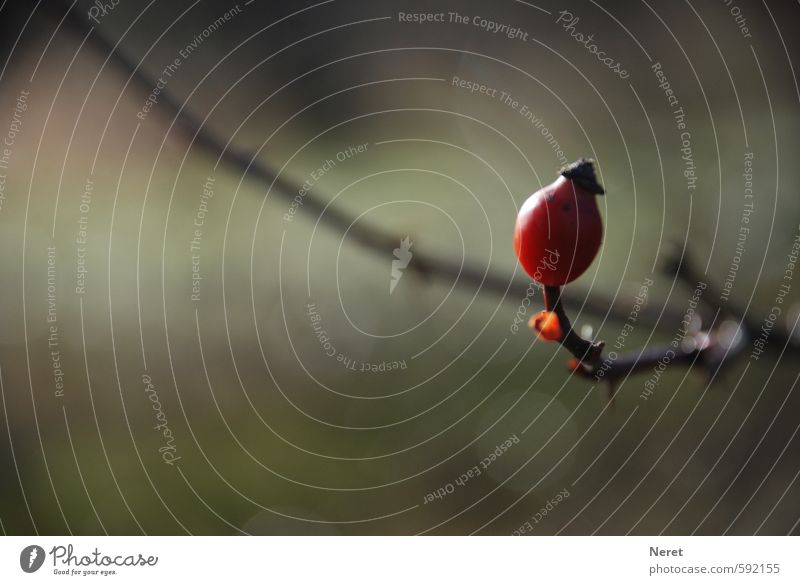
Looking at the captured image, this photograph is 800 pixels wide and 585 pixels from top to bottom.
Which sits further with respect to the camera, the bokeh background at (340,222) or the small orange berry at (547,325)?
the bokeh background at (340,222)

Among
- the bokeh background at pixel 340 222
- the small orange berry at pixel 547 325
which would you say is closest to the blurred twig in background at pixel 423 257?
the bokeh background at pixel 340 222

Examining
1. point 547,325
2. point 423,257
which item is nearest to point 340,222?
point 423,257

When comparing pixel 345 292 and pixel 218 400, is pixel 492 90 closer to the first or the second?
pixel 345 292

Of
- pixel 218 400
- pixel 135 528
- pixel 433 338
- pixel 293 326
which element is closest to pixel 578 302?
pixel 433 338

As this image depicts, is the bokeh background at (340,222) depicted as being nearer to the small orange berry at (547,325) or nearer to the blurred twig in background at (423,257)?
the blurred twig in background at (423,257)

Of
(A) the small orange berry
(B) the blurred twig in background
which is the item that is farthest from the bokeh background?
(A) the small orange berry
